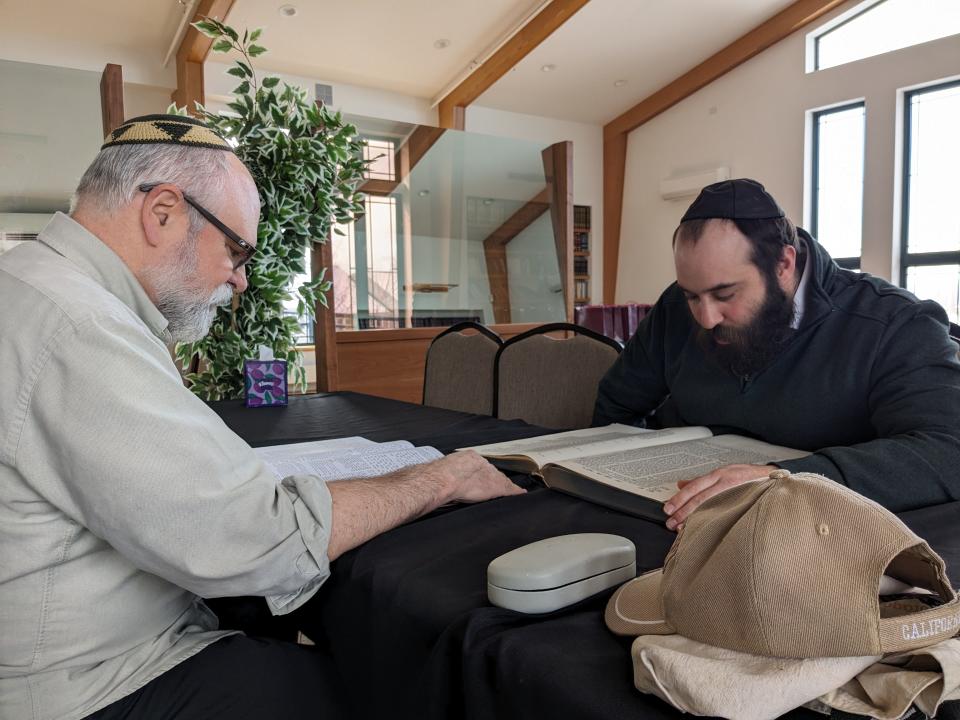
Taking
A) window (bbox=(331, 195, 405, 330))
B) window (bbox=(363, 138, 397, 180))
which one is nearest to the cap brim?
window (bbox=(331, 195, 405, 330))

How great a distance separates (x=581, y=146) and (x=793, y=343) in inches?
375

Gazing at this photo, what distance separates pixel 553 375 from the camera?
2096 mm

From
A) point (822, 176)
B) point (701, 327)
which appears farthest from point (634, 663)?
point (822, 176)

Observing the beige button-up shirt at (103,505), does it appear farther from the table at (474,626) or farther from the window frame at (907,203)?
the window frame at (907,203)

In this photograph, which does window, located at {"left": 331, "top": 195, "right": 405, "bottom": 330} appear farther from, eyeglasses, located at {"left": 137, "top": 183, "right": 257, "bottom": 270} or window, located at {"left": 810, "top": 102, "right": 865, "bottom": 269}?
window, located at {"left": 810, "top": 102, "right": 865, "bottom": 269}

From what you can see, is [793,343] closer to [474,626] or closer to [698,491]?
[698,491]

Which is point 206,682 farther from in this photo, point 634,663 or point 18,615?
point 634,663

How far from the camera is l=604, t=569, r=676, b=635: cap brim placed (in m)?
0.48

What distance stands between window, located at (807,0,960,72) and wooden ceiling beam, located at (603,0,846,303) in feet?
1.05

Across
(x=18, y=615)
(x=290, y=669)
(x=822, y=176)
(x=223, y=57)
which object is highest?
(x=223, y=57)

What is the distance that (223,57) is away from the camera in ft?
22.5

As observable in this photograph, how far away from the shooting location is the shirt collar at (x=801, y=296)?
1.26 meters

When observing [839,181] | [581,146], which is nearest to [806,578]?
[839,181]

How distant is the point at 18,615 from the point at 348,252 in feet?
11.9
